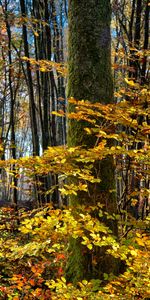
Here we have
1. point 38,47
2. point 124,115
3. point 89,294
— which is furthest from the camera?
point 38,47

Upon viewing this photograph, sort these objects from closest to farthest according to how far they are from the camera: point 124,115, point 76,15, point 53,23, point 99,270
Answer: point 124,115 → point 99,270 → point 76,15 → point 53,23

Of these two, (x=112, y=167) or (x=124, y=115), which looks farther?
(x=112, y=167)

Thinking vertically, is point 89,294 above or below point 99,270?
above

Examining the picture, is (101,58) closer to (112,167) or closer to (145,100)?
(145,100)

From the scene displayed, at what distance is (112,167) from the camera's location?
292 cm

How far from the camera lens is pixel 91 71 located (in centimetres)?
282

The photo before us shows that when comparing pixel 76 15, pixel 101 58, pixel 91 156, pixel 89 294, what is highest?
pixel 76 15

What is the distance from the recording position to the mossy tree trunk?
111 inches

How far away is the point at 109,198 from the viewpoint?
9.29 feet

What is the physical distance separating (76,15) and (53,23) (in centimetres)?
531

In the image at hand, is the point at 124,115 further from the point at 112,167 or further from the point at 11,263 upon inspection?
the point at 11,263

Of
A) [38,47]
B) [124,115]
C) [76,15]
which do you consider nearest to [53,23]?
[38,47]

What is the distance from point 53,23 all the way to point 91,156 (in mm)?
6653

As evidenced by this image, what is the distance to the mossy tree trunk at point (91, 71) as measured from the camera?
2816 millimetres
